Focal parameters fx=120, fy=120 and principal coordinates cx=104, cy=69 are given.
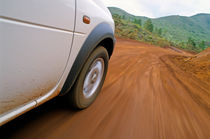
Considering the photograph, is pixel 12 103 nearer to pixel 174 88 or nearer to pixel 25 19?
pixel 25 19

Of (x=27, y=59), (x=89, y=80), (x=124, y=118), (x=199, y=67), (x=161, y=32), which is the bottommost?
(x=124, y=118)

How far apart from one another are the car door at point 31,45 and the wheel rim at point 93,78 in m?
0.69

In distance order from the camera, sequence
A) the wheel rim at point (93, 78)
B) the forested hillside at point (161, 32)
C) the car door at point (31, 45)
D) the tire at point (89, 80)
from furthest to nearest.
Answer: the forested hillside at point (161, 32) → the wheel rim at point (93, 78) → the tire at point (89, 80) → the car door at point (31, 45)

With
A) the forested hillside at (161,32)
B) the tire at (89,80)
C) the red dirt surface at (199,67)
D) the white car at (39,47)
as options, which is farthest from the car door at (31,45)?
the forested hillside at (161,32)

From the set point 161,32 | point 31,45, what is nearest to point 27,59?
point 31,45

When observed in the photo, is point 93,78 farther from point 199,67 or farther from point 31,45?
point 199,67

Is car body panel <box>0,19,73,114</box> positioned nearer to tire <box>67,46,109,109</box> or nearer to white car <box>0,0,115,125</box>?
white car <box>0,0,115,125</box>

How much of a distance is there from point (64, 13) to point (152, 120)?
1618 mm

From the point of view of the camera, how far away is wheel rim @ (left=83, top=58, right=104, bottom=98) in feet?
5.22

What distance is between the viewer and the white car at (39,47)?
0.59 m

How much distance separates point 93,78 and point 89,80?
8 cm

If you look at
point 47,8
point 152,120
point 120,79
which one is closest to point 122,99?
point 152,120

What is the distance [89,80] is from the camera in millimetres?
1634

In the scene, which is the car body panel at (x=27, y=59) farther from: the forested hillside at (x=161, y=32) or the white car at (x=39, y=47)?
the forested hillside at (x=161, y=32)
